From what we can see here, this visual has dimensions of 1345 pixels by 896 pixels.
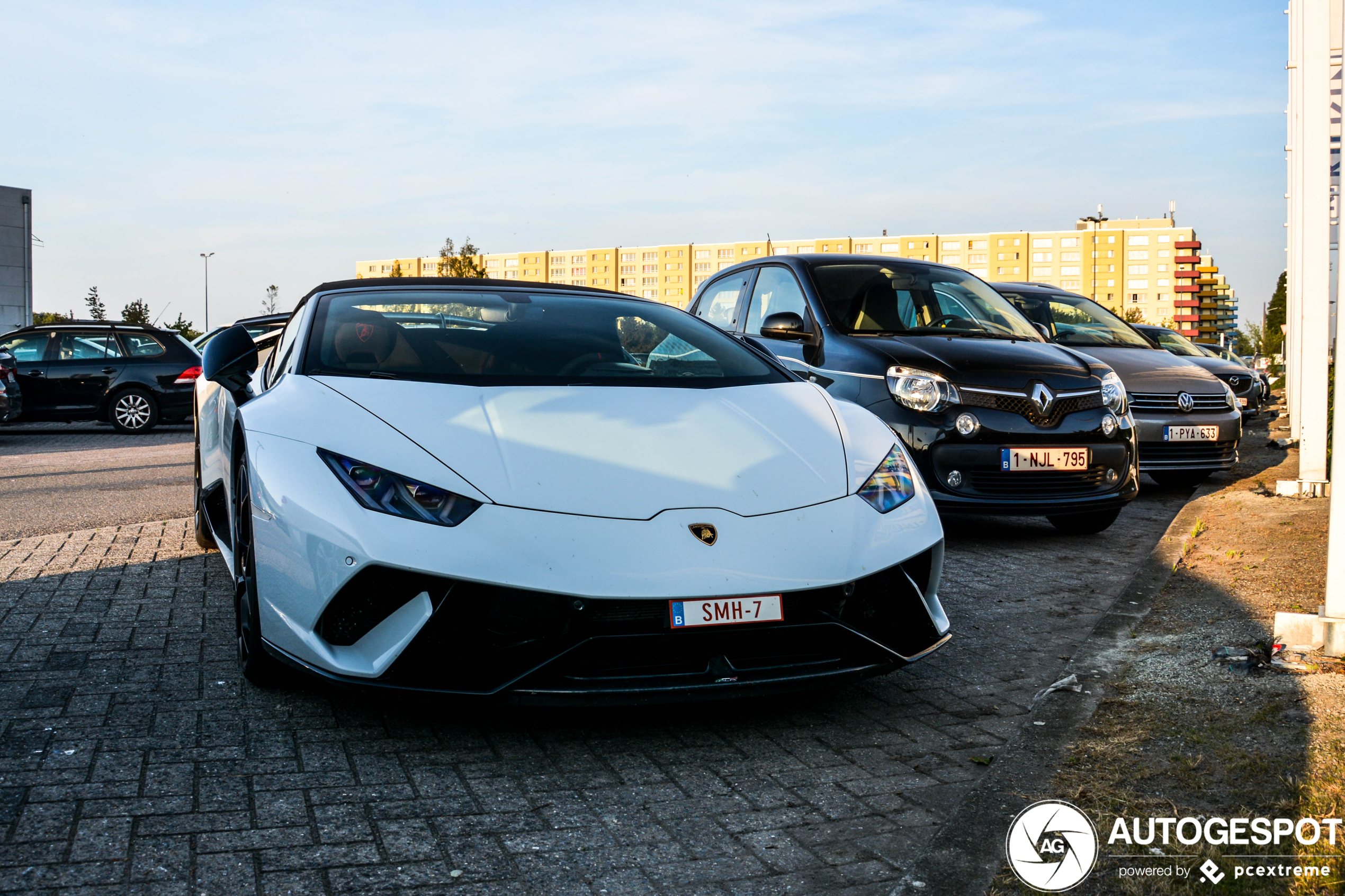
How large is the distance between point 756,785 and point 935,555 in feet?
3.01

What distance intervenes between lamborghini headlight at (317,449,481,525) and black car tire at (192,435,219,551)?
2.46 m

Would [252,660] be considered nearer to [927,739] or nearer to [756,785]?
[756,785]

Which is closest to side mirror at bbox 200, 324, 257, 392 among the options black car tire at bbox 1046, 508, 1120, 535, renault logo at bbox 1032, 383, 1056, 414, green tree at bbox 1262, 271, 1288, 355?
renault logo at bbox 1032, 383, 1056, 414

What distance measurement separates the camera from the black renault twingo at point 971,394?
19.6ft

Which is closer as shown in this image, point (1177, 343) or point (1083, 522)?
point (1083, 522)

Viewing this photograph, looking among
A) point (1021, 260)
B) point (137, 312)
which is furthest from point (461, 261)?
point (1021, 260)

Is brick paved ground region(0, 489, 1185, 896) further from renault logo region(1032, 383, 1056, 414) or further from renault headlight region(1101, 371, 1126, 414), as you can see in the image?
renault headlight region(1101, 371, 1126, 414)

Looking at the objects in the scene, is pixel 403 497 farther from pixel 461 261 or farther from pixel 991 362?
pixel 461 261

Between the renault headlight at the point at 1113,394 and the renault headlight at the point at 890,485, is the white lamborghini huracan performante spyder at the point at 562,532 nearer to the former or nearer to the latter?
the renault headlight at the point at 890,485

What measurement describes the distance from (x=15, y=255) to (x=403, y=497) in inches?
1583

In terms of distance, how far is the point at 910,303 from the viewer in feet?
23.5

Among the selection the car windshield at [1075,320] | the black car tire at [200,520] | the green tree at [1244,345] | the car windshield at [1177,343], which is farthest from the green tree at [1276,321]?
the black car tire at [200,520]

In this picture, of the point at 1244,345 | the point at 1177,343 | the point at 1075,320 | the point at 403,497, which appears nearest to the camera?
the point at 403,497

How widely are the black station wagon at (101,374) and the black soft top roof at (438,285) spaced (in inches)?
465
